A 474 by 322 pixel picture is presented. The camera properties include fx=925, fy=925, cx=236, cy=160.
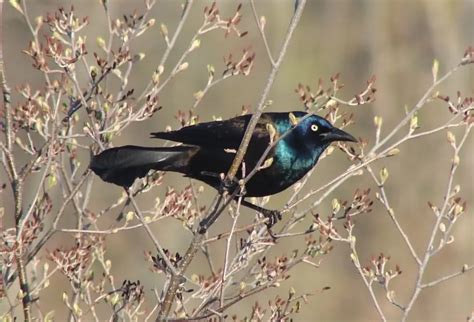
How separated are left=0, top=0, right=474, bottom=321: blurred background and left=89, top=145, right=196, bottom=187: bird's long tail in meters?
7.96

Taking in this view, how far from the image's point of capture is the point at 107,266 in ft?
11.7

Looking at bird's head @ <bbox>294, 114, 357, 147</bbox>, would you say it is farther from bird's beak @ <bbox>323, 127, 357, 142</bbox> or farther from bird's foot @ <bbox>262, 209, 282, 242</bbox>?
bird's foot @ <bbox>262, 209, 282, 242</bbox>

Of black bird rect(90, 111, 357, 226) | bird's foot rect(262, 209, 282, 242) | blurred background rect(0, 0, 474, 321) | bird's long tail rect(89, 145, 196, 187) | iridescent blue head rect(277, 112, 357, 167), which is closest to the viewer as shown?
bird's long tail rect(89, 145, 196, 187)

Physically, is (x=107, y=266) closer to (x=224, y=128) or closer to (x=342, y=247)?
(x=224, y=128)

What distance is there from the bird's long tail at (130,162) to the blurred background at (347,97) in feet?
26.1

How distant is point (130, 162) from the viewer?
3.53 m

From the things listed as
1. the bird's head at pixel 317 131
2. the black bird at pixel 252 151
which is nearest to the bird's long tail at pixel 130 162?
the black bird at pixel 252 151

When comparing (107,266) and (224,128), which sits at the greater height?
(224,128)

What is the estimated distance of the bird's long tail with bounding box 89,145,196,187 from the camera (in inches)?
135

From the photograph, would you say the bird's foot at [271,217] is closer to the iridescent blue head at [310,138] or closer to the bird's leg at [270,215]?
the bird's leg at [270,215]

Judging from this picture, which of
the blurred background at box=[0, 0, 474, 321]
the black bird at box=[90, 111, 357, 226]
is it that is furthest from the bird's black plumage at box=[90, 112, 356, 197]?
the blurred background at box=[0, 0, 474, 321]

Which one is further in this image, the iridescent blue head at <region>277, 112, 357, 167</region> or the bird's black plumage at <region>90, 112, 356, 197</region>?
the iridescent blue head at <region>277, 112, 357, 167</region>

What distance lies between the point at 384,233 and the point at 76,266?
1131 centimetres

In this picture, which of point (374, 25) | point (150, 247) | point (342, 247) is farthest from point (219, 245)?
point (374, 25)
